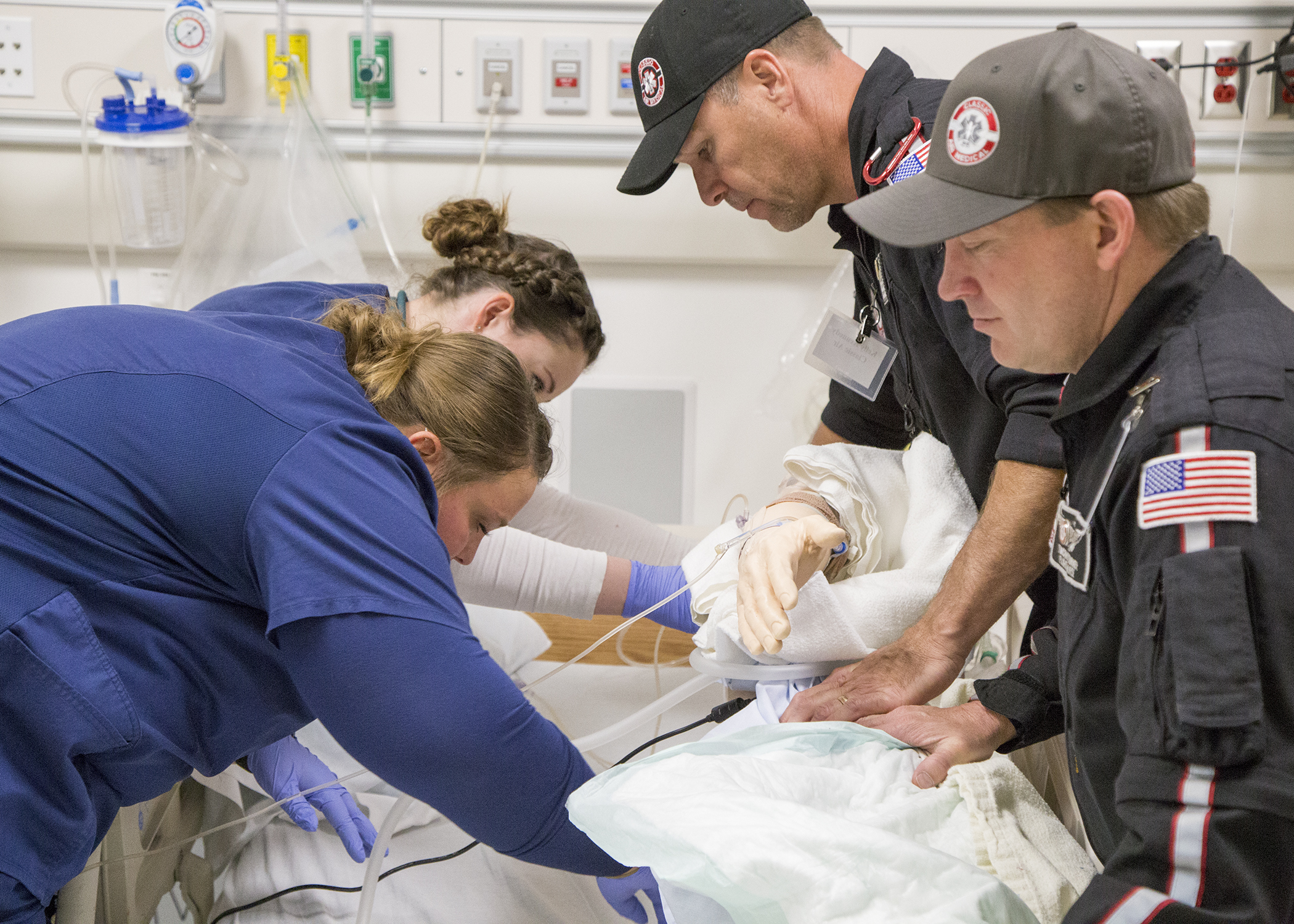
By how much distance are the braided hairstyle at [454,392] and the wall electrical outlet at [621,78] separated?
1.17m

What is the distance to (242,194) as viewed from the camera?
7.11 ft

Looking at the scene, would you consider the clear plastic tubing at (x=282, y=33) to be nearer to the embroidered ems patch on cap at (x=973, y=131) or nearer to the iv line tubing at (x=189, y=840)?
the iv line tubing at (x=189, y=840)

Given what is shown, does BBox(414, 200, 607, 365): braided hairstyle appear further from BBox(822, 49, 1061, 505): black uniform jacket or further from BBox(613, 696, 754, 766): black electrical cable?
BBox(613, 696, 754, 766): black electrical cable

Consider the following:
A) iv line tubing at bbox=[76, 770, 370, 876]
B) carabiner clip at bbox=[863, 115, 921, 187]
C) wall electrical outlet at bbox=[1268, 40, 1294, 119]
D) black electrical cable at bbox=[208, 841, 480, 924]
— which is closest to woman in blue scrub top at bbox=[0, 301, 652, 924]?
iv line tubing at bbox=[76, 770, 370, 876]

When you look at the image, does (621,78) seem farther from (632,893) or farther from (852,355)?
(632,893)

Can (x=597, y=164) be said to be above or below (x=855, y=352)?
above

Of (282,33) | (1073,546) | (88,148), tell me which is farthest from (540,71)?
(1073,546)

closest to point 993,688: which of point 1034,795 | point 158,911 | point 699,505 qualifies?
point 1034,795

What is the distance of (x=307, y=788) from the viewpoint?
61.5 inches

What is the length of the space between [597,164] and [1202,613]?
1786mm

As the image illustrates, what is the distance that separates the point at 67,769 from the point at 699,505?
165 centimetres

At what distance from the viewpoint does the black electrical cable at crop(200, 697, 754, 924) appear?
1295mm

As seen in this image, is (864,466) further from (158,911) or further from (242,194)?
(242,194)

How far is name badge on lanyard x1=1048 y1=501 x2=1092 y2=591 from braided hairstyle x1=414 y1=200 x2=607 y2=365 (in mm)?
1002
